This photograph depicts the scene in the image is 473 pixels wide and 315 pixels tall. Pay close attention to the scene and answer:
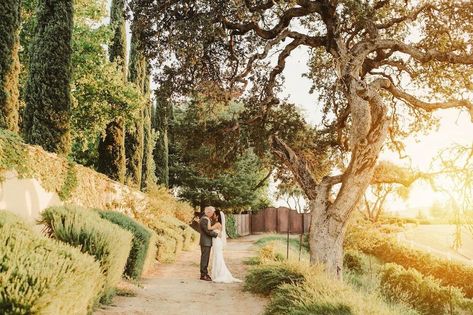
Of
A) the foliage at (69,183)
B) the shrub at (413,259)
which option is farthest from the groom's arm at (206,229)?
the shrub at (413,259)

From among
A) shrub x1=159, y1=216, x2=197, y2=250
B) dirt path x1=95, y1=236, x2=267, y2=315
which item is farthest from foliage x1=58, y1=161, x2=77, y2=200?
shrub x1=159, y1=216, x2=197, y2=250

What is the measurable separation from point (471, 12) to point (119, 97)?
14996mm

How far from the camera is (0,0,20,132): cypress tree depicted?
575 inches

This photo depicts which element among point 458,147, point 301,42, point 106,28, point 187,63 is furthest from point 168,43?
point 106,28

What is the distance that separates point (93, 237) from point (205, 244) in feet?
20.4

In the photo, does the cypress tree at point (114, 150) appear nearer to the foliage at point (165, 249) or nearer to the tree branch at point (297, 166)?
the foliage at point (165, 249)

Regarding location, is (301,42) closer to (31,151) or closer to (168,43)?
(168,43)

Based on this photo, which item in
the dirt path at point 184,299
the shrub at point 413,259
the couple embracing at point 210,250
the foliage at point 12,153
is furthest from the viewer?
the shrub at point 413,259

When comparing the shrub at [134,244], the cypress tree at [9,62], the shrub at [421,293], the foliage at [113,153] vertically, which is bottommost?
the shrub at [421,293]

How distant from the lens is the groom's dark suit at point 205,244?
13.0m

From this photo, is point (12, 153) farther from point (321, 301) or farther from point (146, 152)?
point (146, 152)

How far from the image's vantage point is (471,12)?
44.0 ft

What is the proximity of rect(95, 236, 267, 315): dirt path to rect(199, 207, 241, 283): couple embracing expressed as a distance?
0.49 metres

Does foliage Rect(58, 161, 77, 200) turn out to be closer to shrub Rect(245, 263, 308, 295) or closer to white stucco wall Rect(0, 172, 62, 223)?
white stucco wall Rect(0, 172, 62, 223)
